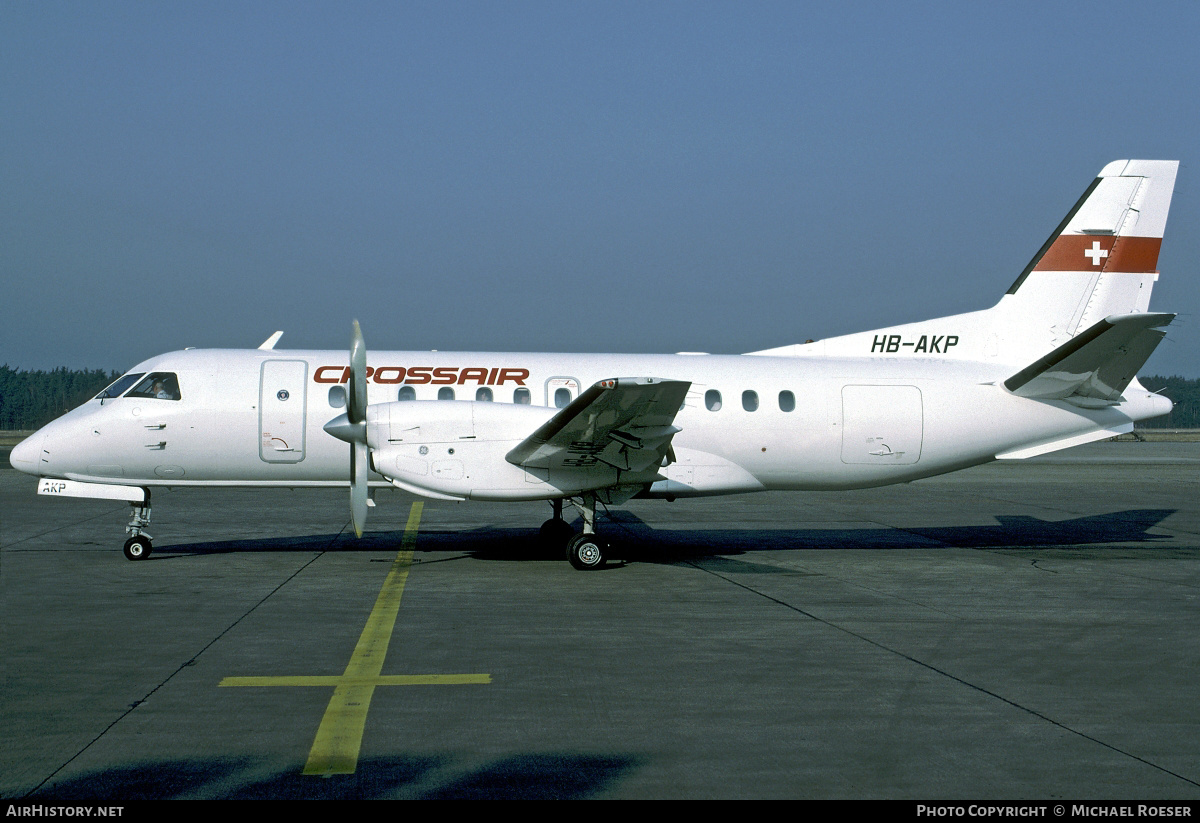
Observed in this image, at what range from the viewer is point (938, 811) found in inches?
180

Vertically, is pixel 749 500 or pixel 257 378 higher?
pixel 257 378

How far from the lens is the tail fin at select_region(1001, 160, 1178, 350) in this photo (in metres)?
15.0

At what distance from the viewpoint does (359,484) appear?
39.2 ft

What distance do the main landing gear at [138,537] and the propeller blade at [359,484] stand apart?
3169 mm

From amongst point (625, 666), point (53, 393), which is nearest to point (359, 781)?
point (625, 666)

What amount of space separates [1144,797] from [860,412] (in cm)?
956

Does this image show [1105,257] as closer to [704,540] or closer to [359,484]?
[704,540]

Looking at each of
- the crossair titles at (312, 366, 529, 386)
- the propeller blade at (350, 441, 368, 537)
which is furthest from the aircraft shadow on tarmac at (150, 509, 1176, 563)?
the crossair titles at (312, 366, 529, 386)

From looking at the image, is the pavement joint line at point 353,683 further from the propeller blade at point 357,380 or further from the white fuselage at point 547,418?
the white fuselage at point 547,418

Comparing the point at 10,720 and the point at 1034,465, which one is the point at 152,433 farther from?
the point at 1034,465

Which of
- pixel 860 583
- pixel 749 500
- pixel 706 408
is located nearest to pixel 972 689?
pixel 860 583

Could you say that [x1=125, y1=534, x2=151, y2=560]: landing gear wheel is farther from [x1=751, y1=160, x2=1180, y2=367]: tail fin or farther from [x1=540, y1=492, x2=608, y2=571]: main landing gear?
[x1=751, y1=160, x2=1180, y2=367]: tail fin

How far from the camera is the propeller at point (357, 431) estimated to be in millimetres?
11570

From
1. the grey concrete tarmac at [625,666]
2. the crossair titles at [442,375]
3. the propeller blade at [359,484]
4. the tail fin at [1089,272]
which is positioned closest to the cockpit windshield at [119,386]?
the grey concrete tarmac at [625,666]
